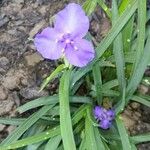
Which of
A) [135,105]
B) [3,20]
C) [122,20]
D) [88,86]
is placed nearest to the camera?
[122,20]

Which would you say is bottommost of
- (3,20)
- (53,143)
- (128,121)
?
(128,121)

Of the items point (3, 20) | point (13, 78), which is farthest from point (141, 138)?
point (3, 20)

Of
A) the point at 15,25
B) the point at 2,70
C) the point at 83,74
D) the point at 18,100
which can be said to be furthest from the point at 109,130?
the point at 15,25

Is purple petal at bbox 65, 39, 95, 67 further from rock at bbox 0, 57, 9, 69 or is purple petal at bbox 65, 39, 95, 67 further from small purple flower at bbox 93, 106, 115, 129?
rock at bbox 0, 57, 9, 69

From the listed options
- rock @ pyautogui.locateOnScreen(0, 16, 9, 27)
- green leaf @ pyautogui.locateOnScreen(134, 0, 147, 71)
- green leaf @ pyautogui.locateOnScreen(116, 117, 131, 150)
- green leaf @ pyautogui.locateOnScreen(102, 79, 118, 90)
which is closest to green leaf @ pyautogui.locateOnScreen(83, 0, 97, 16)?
green leaf @ pyautogui.locateOnScreen(134, 0, 147, 71)

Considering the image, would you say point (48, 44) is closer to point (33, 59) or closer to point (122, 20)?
point (122, 20)

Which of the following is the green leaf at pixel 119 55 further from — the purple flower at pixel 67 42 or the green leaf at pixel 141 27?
the purple flower at pixel 67 42
